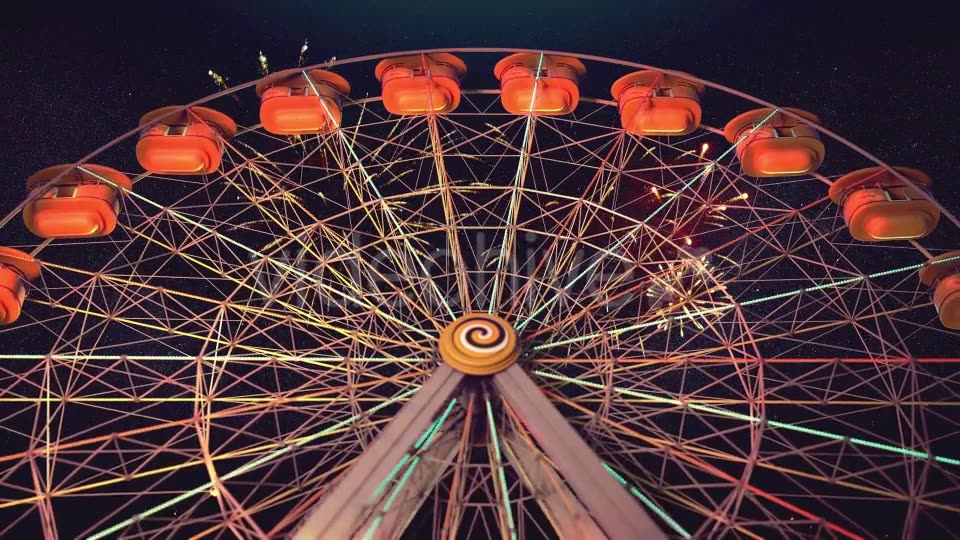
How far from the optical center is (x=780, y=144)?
1307 centimetres

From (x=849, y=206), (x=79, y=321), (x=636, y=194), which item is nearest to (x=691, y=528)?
(x=636, y=194)

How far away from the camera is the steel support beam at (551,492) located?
1142 cm

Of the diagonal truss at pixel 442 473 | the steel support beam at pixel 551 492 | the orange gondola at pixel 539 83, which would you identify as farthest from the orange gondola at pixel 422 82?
the steel support beam at pixel 551 492

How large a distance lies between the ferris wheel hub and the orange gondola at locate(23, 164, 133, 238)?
6.44m

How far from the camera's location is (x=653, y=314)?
13.8 m

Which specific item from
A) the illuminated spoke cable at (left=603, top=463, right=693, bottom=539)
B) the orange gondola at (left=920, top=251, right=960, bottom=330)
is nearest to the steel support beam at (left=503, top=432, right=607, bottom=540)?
the illuminated spoke cable at (left=603, top=463, right=693, bottom=539)

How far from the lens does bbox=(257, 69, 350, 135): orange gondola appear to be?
13258mm

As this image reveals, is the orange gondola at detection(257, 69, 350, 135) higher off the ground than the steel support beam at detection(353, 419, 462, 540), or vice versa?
the orange gondola at detection(257, 69, 350, 135)

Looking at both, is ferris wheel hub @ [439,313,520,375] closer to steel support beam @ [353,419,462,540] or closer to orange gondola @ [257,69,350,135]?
steel support beam @ [353,419,462,540]

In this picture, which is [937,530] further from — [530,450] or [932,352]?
[530,450]

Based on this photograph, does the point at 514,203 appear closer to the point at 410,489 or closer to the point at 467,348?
the point at 467,348

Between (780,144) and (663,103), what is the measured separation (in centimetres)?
221

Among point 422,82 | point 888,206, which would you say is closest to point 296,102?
point 422,82

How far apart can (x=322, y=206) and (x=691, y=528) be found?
529 inches
